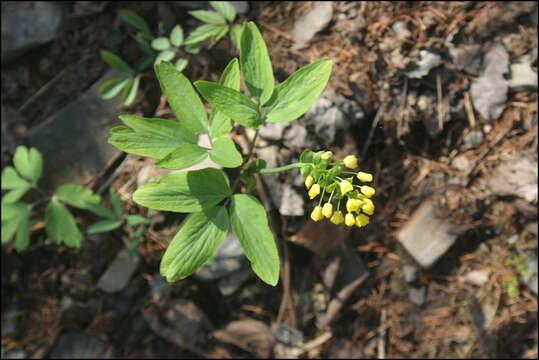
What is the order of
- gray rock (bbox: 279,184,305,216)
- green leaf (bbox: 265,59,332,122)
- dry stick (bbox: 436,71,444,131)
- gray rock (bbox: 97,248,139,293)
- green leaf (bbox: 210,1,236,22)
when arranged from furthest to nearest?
gray rock (bbox: 97,248,139,293) < dry stick (bbox: 436,71,444,131) < gray rock (bbox: 279,184,305,216) < green leaf (bbox: 210,1,236,22) < green leaf (bbox: 265,59,332,122)

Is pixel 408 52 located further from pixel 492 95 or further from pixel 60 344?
pixel 60 344

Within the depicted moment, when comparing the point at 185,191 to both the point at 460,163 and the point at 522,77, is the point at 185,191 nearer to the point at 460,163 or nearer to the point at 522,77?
the point at 460,163

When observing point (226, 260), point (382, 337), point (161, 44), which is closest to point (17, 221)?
point (226, 260)

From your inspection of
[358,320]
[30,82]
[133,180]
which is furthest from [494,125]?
[30,82]

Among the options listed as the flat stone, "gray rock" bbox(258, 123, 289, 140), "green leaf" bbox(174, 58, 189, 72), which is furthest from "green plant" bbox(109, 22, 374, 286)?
the flat stone

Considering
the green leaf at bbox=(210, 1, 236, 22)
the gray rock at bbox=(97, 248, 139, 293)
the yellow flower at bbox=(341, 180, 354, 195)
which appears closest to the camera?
the yellow flower at bbox=(341, 180, 354, 195)

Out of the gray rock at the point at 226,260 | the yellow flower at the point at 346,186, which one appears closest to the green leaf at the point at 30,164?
the gray rock at the point at 226,260

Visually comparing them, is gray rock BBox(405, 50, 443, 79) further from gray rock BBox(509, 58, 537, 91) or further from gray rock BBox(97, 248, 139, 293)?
gray rock BBox(97, 248, 139, 293)
